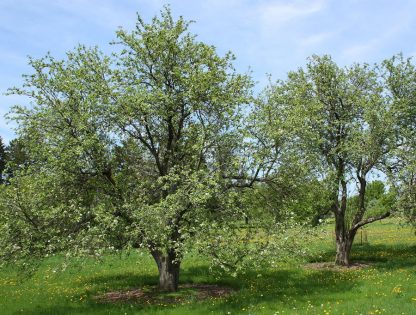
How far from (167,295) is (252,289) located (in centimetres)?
424

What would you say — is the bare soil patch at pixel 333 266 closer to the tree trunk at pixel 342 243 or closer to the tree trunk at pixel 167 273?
the tree trunk at pixel 342 243

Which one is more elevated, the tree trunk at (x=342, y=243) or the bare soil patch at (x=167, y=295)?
the tree trunk at (x=342, y=243)

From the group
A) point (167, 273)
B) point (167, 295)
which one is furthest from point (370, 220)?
point (167, 295)

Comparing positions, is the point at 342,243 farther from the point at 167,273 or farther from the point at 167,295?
the point at 167,295

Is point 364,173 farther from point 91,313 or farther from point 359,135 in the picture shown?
point 91,313

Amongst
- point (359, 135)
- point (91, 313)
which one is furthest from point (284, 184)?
point (91, 313)

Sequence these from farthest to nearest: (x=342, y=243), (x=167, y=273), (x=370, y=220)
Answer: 1. (x=342, y=243)
2. (x=370, y=220)
3. (x=167, y=273)

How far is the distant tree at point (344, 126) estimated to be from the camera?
1049 inches

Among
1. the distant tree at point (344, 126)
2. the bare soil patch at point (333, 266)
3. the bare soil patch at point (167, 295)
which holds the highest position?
the distant tree at point (344, 126)

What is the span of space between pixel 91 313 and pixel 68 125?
26.6ft

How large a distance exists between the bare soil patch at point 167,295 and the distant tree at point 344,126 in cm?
970

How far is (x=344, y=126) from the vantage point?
29766 mm

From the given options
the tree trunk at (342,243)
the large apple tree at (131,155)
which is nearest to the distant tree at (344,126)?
the tree trunk at (342,243)

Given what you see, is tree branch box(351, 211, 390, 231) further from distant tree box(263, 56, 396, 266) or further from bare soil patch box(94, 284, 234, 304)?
bare soil patch box(94, 284, 234, 304)
